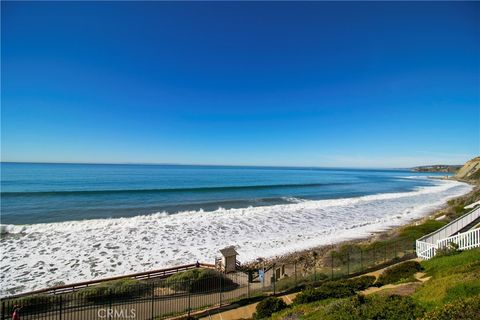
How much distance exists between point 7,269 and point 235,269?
14.8 m

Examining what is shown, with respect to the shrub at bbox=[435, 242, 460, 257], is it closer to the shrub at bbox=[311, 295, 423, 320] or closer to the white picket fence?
the white picket fence

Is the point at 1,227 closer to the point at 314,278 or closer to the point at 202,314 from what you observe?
the point at 202,314

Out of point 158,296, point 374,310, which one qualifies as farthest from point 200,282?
point 374,310

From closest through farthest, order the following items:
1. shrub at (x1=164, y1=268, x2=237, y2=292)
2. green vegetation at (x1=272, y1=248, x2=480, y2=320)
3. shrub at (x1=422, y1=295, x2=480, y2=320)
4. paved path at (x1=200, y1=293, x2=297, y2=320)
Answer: shrub at (x1=422, y1=295, x2=480, y2=320) → green vegetation at (x1=272, y1=248, x2=480, y2=320) → paved path at (x1=200, y1=293, x2=297, y2=320) → shrub at (x1=164, y1=268, x2=237, y2=292)

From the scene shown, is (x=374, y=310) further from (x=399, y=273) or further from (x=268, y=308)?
(x=399, y=273)

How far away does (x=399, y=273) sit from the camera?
485 inches

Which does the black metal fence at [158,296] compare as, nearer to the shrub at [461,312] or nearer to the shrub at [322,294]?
the shrub at [322,294]

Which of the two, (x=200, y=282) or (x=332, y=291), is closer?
(x=332, y=291)

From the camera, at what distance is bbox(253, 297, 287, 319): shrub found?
947 cm

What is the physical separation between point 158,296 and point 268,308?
19.1 feet

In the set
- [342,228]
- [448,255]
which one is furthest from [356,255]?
[342,228]

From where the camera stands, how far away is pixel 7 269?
1602cm
